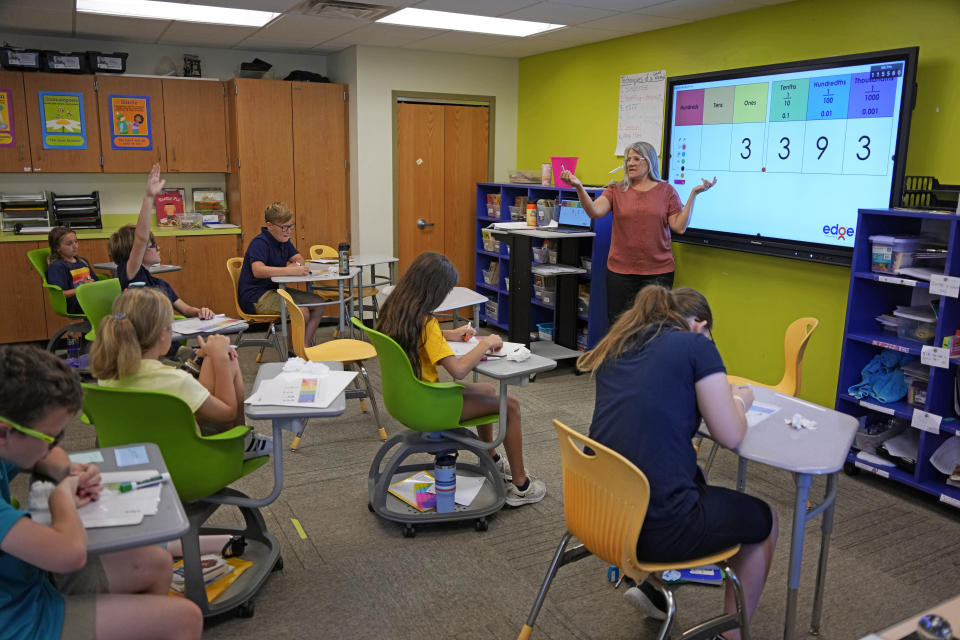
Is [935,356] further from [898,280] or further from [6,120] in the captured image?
[6,120]

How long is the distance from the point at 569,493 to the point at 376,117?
5532 millimetres

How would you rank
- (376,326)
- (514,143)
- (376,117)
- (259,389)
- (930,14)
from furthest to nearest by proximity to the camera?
(514,143) < (376,117) < (930,14) < (376,326) < (259,389)

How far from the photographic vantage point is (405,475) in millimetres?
3688

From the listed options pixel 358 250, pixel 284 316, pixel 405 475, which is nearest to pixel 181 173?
pixel 358 250

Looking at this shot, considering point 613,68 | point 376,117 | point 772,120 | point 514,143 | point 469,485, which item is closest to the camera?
point 469,485

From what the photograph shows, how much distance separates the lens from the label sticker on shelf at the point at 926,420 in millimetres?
3463

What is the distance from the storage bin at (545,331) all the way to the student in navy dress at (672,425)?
3.98m

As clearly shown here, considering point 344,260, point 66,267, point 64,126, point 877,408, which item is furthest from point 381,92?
point 877,408

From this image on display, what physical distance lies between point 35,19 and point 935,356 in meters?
6.45

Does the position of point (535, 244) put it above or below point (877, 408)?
above

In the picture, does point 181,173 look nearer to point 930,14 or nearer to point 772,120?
point 772,120

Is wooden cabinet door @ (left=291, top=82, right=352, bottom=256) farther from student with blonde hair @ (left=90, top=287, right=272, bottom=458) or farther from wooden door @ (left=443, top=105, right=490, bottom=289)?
student with blonde hair @ (left=90, top=287, right=272, bottom=458)

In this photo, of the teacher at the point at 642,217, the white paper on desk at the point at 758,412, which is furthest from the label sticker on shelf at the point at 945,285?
the teacher at the point at 642,217

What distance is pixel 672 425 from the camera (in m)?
2.07
